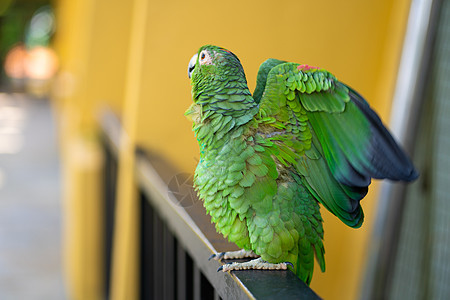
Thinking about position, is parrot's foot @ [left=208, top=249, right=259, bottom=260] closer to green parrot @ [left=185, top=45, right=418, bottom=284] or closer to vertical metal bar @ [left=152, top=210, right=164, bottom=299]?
green parrot @ [left=185, top=45, right=418, bottom=284]

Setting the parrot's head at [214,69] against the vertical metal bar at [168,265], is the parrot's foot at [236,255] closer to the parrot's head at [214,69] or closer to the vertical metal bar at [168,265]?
the parrot's head at [214,69]

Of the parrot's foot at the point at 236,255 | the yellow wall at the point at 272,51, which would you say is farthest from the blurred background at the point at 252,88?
the parrot's foot at the point at 236,255

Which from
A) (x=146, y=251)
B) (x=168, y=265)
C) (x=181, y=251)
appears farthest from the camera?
(x=146, y=251)

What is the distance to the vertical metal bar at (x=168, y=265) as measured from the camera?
4.08ft

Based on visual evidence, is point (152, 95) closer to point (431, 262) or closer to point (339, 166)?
point (339, 166)

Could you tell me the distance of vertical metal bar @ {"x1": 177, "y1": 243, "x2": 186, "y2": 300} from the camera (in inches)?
43.5

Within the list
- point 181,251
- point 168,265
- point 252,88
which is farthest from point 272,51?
point 168,265

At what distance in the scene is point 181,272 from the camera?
1.12 m

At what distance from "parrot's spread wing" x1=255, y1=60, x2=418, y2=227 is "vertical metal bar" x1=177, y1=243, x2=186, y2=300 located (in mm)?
623

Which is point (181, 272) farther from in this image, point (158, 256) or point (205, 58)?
point (205, 58)

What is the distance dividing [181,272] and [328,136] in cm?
69

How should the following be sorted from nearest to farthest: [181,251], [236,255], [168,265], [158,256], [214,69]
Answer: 1. [214,69]
2. [236,255]
3. [181,251]
4. [168,265]
5. [158,256]

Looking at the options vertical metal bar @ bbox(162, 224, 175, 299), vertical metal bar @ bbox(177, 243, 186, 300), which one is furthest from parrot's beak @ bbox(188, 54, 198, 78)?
vertical metal bar @ bbox(162, 224, 175, 299)

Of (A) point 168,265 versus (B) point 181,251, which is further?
(A) point 168,265
